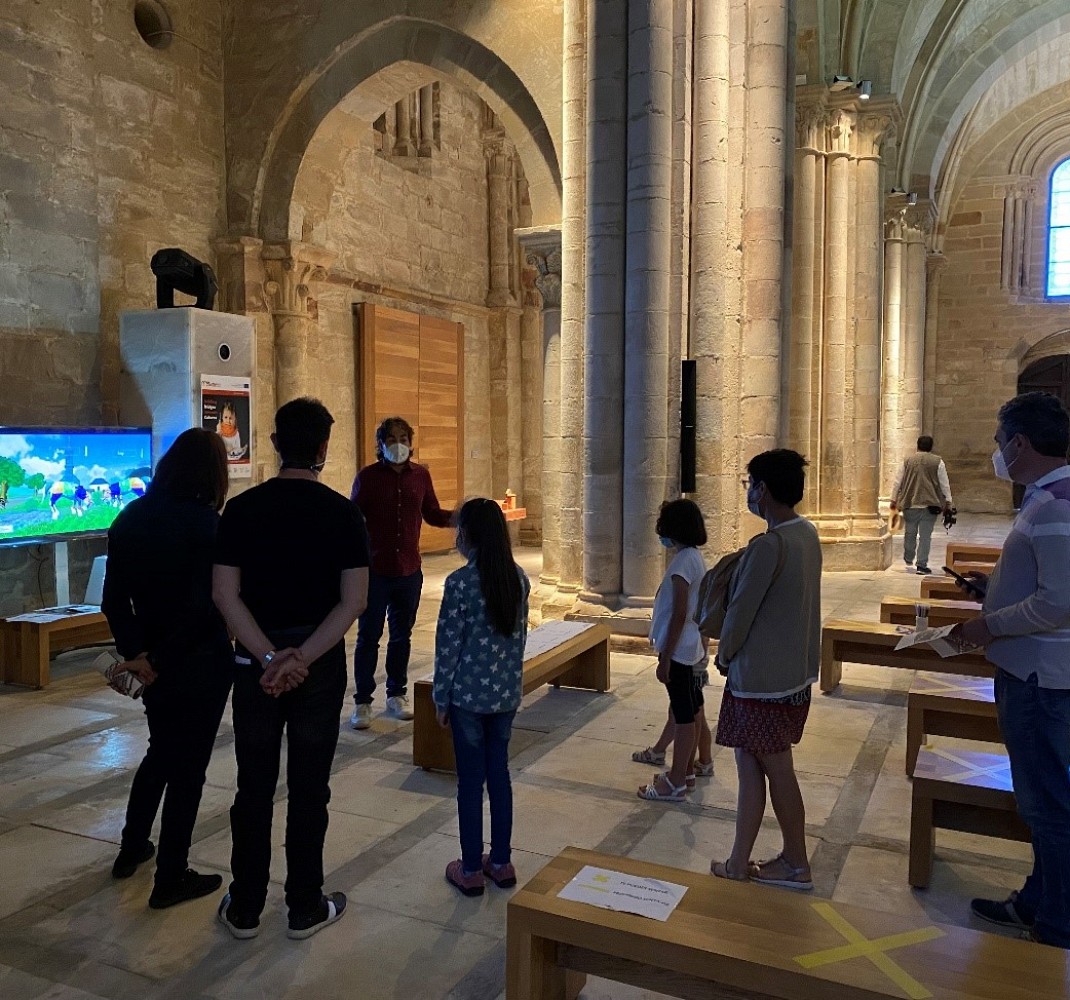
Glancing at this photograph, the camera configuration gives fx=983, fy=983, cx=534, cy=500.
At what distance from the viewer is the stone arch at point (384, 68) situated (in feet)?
27.9

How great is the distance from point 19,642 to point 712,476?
4.64 meters

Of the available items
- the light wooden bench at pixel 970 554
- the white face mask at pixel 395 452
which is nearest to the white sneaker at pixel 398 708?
the white face mask at pixel 395 452

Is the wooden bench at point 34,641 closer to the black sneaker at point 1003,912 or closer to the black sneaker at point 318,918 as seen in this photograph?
the black sneaker at point 318,918

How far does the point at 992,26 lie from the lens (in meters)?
14.4

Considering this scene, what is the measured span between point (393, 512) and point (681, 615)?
1869mm

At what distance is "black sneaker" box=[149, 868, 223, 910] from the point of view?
3105 millimetres

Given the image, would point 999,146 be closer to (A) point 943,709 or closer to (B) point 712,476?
(B) point 712,476

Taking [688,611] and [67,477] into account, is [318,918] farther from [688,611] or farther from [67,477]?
[67,477]

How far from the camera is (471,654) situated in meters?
3.10

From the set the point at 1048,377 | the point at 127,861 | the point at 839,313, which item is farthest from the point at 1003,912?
the point at 1048,377

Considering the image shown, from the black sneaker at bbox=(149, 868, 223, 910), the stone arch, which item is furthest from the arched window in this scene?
the black sneaker at bbox=(149, 868, 223, 910)

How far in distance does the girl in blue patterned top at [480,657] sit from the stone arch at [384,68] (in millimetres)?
5899

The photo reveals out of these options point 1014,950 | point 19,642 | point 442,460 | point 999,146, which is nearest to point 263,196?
point 442,460

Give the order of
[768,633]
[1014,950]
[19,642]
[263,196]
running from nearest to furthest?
[1014,950] → [768,633] → [19,642] → [263,196]
